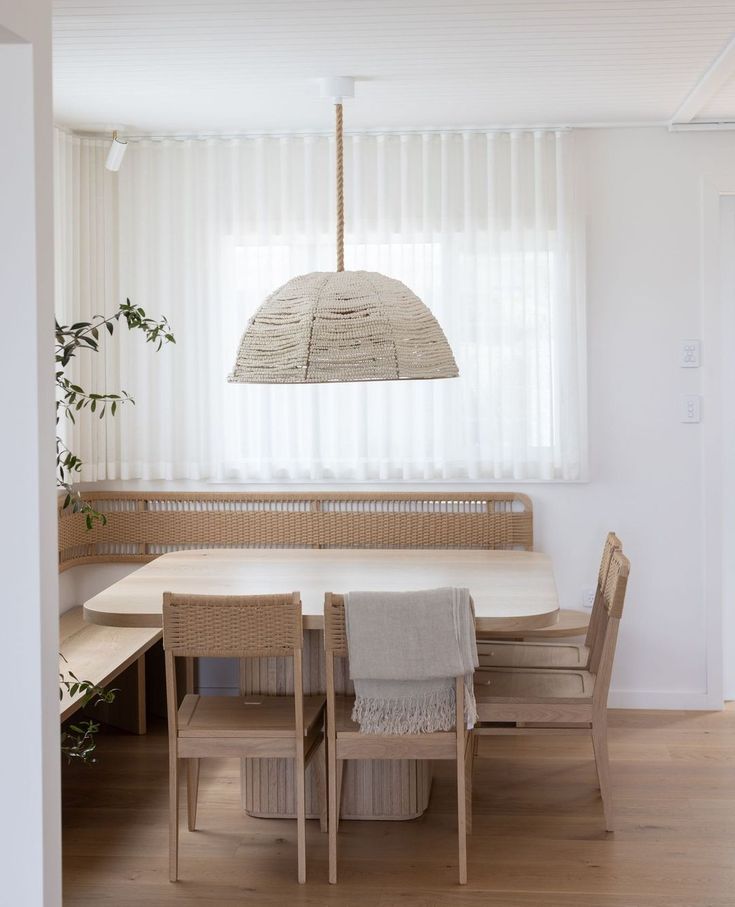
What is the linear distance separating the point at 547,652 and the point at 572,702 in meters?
0.50

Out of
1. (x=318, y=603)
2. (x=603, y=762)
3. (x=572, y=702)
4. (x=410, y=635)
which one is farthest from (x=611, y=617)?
(x=318, y=603)

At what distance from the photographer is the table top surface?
3.15 metres

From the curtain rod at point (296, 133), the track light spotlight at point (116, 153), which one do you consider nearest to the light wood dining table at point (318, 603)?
the track light spotlight at point (116, 153)

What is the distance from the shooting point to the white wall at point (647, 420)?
466 cm

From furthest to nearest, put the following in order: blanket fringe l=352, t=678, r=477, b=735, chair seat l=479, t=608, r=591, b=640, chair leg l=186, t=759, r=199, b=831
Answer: chair seat l=479, t=608, r=591, b=640, chair leg l=186, t=759, r=199, b=831, blanket fringe l=352, t=678, r=477, b=735

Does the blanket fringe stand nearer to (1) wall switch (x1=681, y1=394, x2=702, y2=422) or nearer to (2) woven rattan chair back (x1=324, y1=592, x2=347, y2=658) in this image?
(2) woven rattan chair back (x1=324, y1=592, x2=347, y2=658)

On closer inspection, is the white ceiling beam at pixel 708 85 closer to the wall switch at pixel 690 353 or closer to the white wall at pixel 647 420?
the white wall at pixel 647 420

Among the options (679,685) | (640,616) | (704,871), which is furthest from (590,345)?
(704,871)

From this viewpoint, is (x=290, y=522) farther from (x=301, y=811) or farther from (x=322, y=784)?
(x=301, y=811)

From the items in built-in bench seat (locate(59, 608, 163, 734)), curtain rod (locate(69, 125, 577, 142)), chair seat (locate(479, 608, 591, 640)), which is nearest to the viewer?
built-in bench seat (locate(59, 608, 163, 734))

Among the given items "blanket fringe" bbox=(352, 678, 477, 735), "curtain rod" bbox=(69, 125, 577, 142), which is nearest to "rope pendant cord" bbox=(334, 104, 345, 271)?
"curtain rod" bbox=(69, 125, 577, 142)

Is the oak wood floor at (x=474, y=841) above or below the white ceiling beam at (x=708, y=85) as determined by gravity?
below

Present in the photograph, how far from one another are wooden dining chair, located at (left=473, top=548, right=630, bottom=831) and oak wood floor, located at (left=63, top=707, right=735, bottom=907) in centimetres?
25

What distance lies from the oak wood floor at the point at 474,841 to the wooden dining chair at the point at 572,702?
251 millimetres
